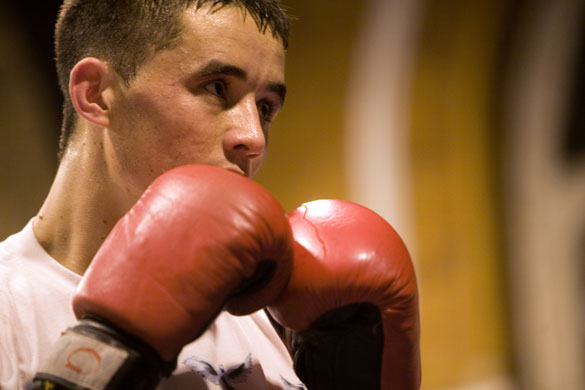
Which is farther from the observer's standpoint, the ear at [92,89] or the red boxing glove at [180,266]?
the ear at [92,89]

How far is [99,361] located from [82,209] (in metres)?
0.52

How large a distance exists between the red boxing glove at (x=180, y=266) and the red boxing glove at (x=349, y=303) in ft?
0.21

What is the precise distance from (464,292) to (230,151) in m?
1.85

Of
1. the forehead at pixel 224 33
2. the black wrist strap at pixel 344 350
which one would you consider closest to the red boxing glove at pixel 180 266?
the black wrist strap at pixel 344 350

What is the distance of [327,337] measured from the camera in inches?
41.0

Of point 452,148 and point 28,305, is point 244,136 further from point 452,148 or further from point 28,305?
point 452,148

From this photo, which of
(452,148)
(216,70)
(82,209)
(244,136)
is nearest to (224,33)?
(216,70)

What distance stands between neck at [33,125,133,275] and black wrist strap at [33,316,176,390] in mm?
393

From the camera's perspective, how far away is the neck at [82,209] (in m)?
1.15

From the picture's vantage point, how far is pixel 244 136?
1.10 meters

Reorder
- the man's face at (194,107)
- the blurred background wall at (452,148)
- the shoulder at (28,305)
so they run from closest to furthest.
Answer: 1. the shoulder at (28,305)
2. the man's face at (194,107)
3. the blurred background wall at (452,148)

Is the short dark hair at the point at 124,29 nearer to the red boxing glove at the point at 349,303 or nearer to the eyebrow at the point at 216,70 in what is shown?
the eyebrow at the point at 216,70

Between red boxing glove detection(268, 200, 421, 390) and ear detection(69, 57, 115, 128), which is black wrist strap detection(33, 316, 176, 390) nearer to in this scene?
red boxing glove detection(268, 200, 421, 390)

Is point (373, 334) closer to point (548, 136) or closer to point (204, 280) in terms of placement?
point (204, 280)
